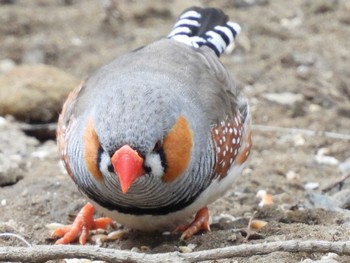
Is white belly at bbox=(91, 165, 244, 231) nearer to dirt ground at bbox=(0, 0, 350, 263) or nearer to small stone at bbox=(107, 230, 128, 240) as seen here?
dirt ground at bbox=(0, 0, 350, 263)

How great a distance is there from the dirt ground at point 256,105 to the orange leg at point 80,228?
0.10 m

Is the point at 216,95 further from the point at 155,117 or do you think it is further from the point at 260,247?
the point at 260,247

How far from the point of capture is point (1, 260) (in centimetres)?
418

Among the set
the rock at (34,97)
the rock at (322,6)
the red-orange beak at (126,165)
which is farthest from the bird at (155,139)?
the rock at (322,6)

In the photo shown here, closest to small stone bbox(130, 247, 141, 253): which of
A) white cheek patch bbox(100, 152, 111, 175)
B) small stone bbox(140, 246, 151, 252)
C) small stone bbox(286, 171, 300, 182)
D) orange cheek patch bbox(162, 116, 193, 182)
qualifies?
small stone bbox(140, 246, 151, 252)

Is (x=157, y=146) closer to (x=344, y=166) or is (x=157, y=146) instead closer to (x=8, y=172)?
(x=8, y=172)

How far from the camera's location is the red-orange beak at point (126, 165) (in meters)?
4.26

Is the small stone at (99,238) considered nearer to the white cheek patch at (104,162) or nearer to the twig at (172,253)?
the white cheek patch at (104,162)

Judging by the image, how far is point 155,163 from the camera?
176 inches

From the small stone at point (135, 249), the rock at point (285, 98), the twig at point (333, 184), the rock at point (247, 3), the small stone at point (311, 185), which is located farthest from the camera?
the rock at point (247, 3)

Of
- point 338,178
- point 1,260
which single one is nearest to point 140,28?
point 338,178

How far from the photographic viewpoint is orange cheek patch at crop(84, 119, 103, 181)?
14.8 feet

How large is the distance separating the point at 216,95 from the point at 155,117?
934 millimetres

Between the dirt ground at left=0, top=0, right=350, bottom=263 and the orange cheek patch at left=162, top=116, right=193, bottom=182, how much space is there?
54 cm
